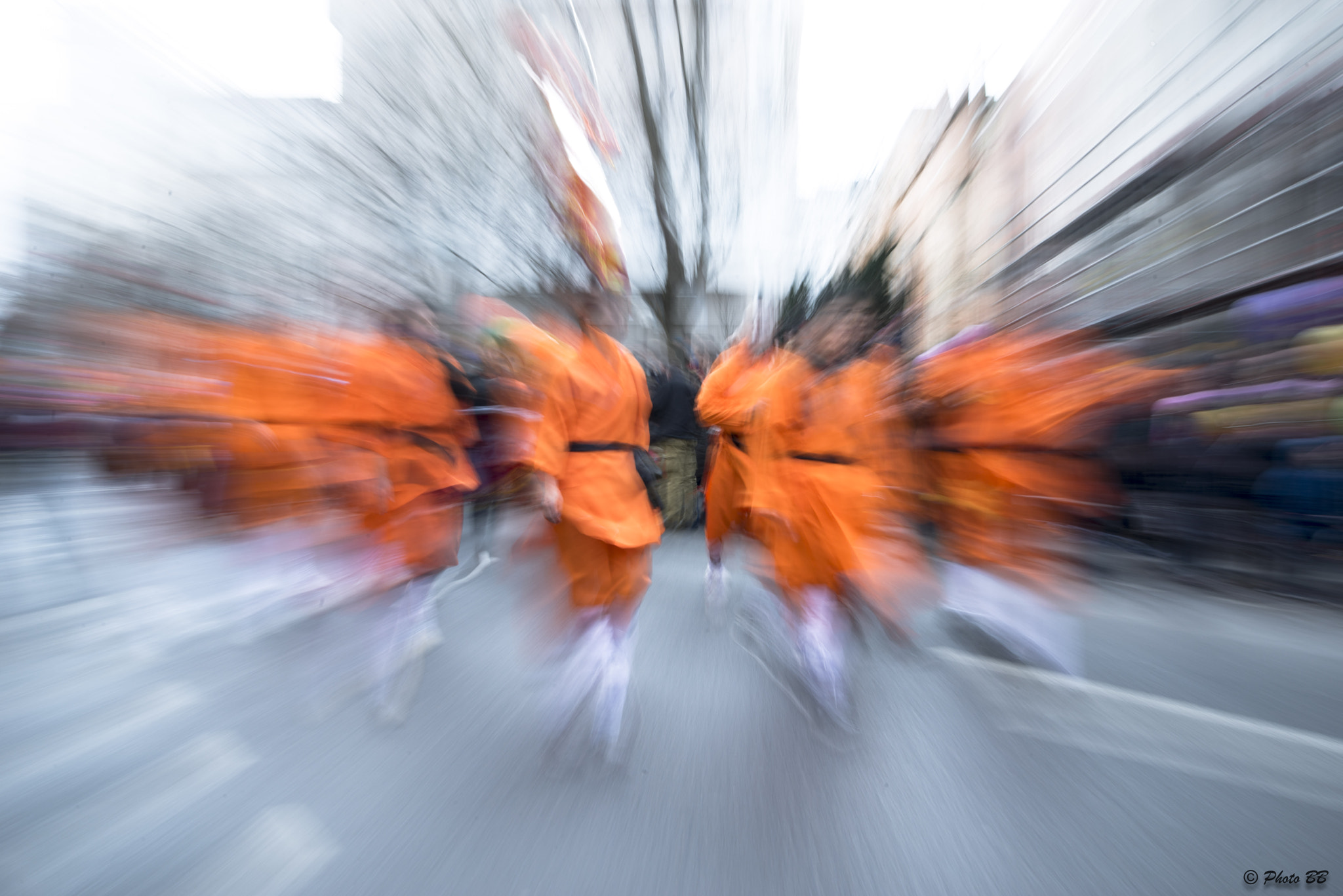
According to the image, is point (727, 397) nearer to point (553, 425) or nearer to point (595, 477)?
point (595, 477)

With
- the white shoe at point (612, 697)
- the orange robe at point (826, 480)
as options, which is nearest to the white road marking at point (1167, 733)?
the orange robe at point (826, 480)

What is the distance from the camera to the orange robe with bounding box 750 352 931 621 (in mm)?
2572

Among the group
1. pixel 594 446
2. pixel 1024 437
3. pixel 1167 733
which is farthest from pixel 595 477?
pixel 1167 733

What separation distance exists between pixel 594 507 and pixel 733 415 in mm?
955

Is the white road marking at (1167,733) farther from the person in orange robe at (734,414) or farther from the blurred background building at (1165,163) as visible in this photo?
the blurred background building at (1165,163)

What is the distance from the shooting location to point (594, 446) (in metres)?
2.31

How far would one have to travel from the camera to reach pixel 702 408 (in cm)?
305

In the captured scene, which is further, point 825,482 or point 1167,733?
point 825,482

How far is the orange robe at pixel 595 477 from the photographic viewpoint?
2.21 m

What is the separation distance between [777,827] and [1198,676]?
8.34 feet

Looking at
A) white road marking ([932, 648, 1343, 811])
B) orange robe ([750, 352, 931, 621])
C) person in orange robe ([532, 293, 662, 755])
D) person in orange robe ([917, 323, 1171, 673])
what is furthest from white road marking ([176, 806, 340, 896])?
person in orange robe ([917, 323, 1171, 673])

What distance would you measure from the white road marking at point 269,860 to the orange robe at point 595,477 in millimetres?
1023

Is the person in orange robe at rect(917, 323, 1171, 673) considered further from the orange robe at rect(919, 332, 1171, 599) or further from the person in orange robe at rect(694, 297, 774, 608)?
the person in orange robe at rect(694, 297, 774, 608)

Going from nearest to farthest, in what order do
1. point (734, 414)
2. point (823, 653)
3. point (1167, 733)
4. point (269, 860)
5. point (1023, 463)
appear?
1. point (269, 860)
2. point (1167, 733)
3. point (823, 653)
4. point (1023, 463)
5. point (734, 414)
